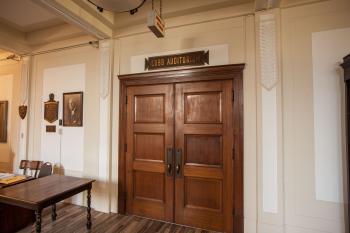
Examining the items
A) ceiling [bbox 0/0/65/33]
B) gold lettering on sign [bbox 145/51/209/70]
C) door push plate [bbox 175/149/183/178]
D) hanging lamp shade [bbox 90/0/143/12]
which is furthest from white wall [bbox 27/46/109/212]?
hanging lamp shade [bbox 90/0/143/12]

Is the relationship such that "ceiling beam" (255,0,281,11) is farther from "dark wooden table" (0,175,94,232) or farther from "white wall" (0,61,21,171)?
"white wall" (0,61,21,171)

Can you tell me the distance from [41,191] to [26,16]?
3012 mm

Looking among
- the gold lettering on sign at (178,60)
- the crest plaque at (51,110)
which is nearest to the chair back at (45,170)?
the crest plaque at (51,110)

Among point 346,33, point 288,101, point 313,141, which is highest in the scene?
point 346,33

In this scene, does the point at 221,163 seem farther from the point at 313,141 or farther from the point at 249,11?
the point at 249,11

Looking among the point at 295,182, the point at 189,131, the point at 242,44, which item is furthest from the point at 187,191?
the point at 242,44

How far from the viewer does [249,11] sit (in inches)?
106

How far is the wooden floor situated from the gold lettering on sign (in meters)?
2.39

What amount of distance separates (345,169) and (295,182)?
0.55 metres

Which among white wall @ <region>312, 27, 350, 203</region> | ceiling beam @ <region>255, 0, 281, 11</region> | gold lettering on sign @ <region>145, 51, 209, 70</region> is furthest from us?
gold lettering on sign @ <region>145, 51, 209, 70</region>

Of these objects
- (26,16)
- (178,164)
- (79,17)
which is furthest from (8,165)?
(178,164)

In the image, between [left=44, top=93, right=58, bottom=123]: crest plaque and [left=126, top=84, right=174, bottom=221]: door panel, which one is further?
[left=44, top=93, right=58, bottom=123]: crest plaque

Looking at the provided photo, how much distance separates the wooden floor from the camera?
110 inches

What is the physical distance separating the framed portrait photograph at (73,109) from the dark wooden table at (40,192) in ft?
3.60
